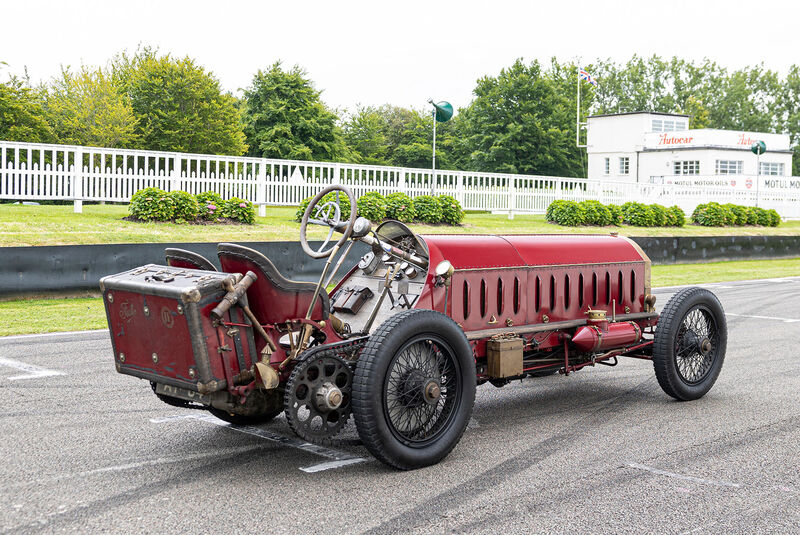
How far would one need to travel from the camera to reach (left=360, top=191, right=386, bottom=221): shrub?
66.6 ft

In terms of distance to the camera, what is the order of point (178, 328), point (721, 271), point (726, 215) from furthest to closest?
1. point (726, 215)
2. point (721, 271)
3. point (178, 328)

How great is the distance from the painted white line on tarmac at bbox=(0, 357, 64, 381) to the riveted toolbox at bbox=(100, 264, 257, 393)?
2.90 m

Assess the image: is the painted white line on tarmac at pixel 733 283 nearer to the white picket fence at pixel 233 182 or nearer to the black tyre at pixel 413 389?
the white picket fence at pixel 233 182

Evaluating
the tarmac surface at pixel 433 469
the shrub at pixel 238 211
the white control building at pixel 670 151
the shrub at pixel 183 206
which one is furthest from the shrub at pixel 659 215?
the white control building at pixel 670 151

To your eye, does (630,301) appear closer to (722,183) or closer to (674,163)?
(722,183)

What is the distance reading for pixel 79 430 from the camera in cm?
562

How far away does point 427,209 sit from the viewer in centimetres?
2220

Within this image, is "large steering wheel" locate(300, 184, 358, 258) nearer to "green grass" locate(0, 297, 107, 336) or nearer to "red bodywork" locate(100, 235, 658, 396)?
"red bodywork" locate(100, 235, 658, 396)

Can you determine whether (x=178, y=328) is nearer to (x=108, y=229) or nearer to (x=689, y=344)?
(x=689, y=344)

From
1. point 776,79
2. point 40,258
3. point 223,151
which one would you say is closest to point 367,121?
point 223,151

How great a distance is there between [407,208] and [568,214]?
7183 mm

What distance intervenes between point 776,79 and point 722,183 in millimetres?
64270

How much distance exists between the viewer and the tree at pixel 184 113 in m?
55.0

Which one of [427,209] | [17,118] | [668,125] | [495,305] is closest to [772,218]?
[427,209]
